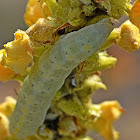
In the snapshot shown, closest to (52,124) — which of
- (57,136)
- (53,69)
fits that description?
(57,136)

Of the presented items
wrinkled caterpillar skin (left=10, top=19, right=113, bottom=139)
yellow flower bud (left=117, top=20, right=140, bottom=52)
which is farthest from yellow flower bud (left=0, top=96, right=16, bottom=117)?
yellow flower bud (left=117, top=20, right=140, bottom=52)

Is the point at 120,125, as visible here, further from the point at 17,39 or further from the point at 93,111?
the point at 17,39

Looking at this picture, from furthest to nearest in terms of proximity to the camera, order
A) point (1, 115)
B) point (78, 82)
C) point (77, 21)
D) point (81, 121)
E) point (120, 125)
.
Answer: point (120, 125) → point (1, 115) → point (81, 121) → point (78, 82) → point (77, 21)

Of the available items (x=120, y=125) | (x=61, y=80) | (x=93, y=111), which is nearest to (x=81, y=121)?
(x=93, y=111)

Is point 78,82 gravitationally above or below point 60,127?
above

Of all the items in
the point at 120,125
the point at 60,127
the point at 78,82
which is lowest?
the point at 120,125

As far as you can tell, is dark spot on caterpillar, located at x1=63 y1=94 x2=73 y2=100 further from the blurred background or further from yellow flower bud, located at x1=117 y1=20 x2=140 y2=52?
the blurred background

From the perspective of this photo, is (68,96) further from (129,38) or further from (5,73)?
(129,38)
